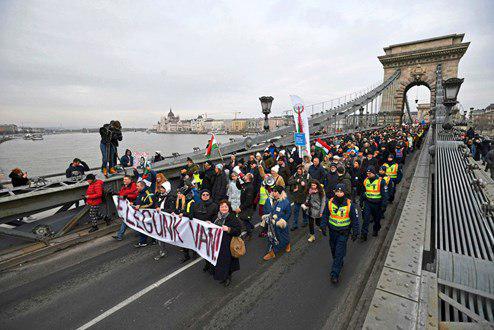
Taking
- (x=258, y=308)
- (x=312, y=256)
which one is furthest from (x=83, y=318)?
(x=312, y=256)

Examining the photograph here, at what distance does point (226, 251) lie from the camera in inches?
→ 188

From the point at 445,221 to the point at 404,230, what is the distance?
1.90ft

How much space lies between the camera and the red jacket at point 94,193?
6.71m

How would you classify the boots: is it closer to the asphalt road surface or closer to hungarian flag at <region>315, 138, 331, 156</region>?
the asphalt road surface

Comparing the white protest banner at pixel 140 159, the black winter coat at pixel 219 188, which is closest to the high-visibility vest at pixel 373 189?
the black winter coat at pixel 219 188

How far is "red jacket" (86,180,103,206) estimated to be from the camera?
6.71 m

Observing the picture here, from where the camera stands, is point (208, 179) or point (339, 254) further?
point (208, 179)

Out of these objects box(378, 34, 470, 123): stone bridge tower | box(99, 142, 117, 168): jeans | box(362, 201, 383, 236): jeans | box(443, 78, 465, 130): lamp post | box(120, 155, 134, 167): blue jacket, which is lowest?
box(362, 201, 383, 236): jeans

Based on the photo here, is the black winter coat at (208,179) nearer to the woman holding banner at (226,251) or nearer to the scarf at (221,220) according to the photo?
the scarf at (221,220)

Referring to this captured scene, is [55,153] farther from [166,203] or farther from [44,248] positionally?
[166,203]

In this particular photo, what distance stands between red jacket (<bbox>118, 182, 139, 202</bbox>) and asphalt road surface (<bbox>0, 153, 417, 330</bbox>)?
1.34 meters

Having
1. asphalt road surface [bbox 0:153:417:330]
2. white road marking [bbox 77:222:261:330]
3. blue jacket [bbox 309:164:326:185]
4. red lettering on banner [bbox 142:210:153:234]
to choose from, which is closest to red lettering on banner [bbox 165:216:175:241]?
asphalt road surface [bbox 0:153:417:330]

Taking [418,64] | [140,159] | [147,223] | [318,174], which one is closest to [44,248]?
[147,223]

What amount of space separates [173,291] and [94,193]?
12.5 feet
